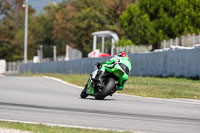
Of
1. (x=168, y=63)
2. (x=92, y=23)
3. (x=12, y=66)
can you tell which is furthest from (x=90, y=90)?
(x=12, y=66)

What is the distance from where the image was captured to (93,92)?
14.3m

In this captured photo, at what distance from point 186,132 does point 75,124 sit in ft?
5.80

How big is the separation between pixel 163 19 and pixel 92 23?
29874 millimetres

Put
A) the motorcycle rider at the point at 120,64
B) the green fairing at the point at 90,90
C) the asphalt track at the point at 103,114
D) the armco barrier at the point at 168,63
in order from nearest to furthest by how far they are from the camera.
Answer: the asphalt track at the point at 103,114
the motorcycle rider at the point at 120,64
the green fairing at the point at 90,90
the armco barrier at the point at 168,63

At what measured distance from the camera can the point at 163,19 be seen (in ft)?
173

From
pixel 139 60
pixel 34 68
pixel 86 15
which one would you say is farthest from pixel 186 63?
pixel 86 15

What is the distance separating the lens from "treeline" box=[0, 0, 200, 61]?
173ft

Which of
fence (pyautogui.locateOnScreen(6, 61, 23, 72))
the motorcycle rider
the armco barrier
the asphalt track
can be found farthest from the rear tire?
fence (pyautogui.locateOnScreen(6, 61, 23, 72))

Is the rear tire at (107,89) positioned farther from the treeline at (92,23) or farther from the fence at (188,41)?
the treeline at (92,23)

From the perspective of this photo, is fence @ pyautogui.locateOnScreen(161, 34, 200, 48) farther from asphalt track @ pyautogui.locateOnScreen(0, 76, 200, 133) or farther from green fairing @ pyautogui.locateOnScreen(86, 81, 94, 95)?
asphalt track @ pyautogui.locateOnScreen(0, 76, 200, 133)

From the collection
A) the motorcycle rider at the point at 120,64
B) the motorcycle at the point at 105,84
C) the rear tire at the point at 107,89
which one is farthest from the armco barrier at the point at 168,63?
the rear tire at the point at 107,89

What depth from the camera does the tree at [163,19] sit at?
171 feet

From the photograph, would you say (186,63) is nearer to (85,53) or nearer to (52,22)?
(85,53)

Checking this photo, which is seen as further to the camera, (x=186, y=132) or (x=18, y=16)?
(x=18, y=16)
